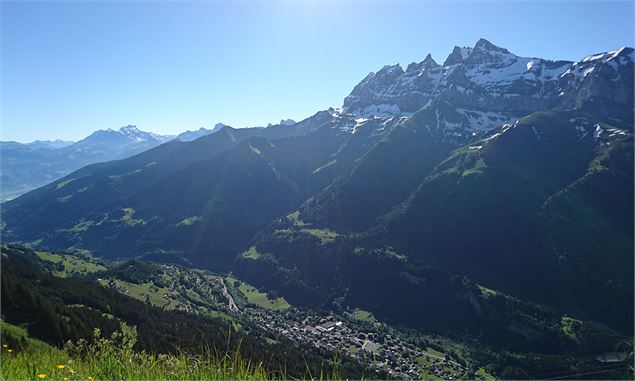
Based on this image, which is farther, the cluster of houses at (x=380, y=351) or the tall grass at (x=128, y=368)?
the cluster of houses at (x=380, y=351)

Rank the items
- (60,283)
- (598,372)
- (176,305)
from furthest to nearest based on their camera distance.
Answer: (176,305), (598,372), (60,283)

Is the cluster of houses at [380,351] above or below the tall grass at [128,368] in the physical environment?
below

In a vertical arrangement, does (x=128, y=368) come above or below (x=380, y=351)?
above

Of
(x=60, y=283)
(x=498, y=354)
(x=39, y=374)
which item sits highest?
(x=39, y=374)

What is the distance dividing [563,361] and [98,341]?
204523 mm

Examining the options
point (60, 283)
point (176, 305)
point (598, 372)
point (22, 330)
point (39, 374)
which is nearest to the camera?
point (39, 374)

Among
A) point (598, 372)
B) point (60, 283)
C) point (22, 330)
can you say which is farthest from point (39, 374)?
point (598, 372)

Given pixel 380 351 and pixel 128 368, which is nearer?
pixel 128 368

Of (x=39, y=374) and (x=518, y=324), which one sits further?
(x=518, y=324)

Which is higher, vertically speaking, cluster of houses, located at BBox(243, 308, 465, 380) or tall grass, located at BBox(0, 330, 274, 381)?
tall grass, located at BBox(0, 330, 274, 381)

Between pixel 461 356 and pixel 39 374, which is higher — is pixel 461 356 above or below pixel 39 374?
below

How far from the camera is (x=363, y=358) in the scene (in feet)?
536

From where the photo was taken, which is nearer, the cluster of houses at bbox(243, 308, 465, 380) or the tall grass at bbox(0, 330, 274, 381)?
the tall grass at bbox(0, 330, 274, 381)

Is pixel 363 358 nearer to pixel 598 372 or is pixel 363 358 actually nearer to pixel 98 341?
pixel 598 372
